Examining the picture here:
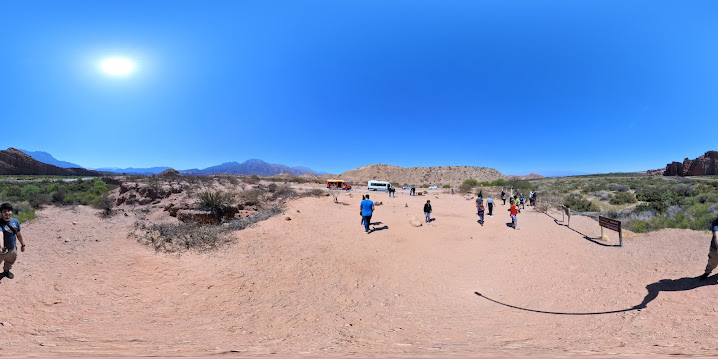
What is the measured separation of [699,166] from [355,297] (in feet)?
419

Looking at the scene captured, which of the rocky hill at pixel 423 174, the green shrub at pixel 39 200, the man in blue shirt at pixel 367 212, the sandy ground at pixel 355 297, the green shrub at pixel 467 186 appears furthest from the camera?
the rocky hill at pixel 423 174

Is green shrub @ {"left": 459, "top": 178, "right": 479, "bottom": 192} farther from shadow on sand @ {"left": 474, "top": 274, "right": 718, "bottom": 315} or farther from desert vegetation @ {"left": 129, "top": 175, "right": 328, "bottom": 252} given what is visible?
shadow on sand @ {"left": 474, "top": 274, "right": 718, "bottom": 315}

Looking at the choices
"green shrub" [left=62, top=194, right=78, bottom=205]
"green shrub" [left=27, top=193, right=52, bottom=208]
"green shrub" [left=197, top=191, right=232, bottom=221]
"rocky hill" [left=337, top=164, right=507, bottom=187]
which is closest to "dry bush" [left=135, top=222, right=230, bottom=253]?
"green shrub" [left=197, top=191, right=232, bottom=221]

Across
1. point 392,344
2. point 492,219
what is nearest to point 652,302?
point 392,344

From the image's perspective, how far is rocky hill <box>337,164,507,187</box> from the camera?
100125 mm

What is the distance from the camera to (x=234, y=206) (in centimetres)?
1415

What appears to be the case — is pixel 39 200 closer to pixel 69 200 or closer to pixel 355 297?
pixel 69 200

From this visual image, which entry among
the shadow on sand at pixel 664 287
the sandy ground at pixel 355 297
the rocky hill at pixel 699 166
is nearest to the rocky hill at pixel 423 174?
the rocky hill at pixel 699 166

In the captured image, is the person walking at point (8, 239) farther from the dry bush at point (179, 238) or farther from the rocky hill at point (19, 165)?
the rocky hill at point (19, 165)

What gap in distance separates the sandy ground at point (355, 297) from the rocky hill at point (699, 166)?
115014 mm

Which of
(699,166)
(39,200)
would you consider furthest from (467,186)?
(699,166)

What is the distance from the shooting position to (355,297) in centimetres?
569

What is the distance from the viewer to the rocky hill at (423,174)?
100m

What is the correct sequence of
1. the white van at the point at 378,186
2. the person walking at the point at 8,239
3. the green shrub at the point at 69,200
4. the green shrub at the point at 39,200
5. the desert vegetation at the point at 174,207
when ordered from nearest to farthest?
the person walking at the point at 8,239 < the desert vegetation at the point at 174,207 < the green shrub at the point at 39,200 < the green shrub at the point at 69,200 < the white van at the point at 378,186
